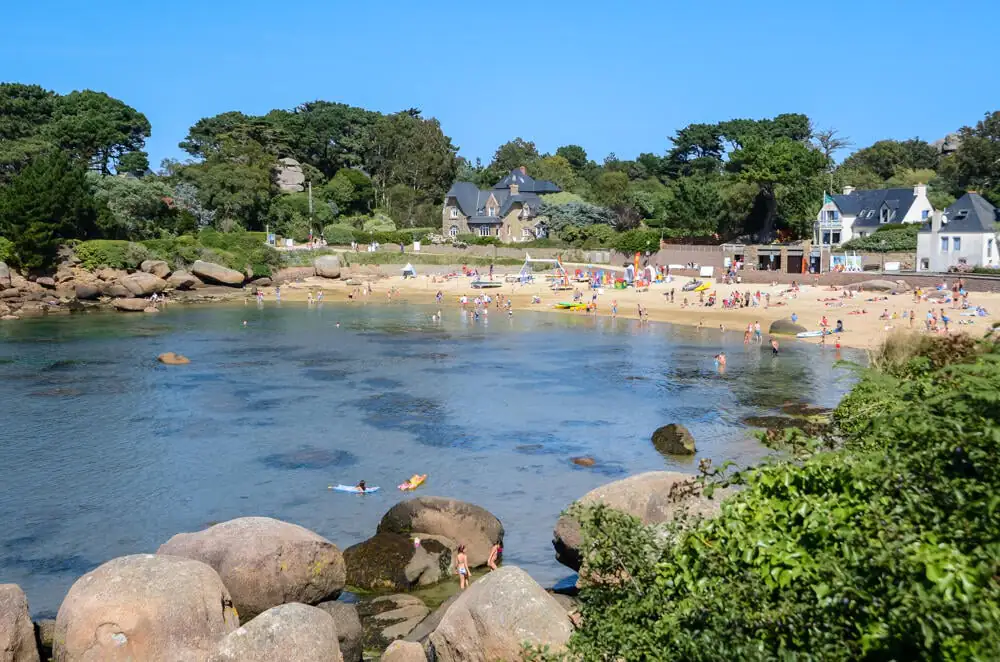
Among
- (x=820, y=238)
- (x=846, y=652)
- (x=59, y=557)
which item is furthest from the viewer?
(x=820, y=238)

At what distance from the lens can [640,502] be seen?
626 inches

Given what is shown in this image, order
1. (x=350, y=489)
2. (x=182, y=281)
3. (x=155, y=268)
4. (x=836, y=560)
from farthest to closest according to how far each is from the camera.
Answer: (x=182, y=281), (x=155, y=268), (x=350, y=489), (x=836, y=560)

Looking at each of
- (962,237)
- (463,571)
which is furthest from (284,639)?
(962,237)

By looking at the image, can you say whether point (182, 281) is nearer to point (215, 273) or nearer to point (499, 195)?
point (215, 273)

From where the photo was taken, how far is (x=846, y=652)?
8.27m

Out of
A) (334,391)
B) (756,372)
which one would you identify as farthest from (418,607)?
(756,372)

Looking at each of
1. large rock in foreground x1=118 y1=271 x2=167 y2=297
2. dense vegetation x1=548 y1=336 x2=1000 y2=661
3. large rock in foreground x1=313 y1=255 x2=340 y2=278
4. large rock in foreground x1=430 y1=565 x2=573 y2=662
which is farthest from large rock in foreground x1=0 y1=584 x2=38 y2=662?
large rock in foreground x1=313 y1=255 x2=340 y2=278

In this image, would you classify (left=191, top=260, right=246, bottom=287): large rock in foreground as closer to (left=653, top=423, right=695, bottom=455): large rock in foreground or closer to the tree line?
the tree line

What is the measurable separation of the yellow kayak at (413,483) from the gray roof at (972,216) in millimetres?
55306

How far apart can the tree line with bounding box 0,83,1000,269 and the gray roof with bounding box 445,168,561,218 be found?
15.5 feet

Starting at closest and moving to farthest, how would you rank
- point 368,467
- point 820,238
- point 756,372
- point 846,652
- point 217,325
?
point 846,652 → point 368,467 → point 756,372 → point 217,325 → point 820,238

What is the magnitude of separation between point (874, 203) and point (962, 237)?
1619 centimetres

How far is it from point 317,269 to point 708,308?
3944 centimetres

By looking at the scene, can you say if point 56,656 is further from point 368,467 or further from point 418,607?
point 368,467
